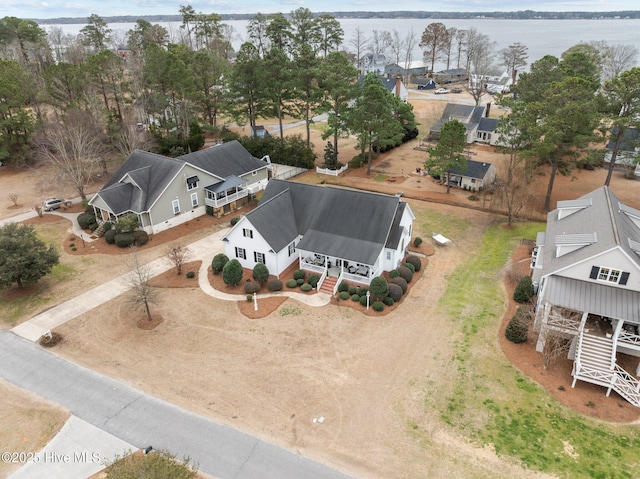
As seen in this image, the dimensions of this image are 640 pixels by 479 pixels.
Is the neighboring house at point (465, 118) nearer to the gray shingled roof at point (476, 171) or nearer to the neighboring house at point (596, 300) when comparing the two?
the gray shingled roof at point (476, 171)

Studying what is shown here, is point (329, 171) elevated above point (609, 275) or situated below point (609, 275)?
below

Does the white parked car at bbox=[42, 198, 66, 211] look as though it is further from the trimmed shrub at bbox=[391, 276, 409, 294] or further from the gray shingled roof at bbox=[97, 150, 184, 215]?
the trimmed shrub at bbox=[391, 276, 409, 294]

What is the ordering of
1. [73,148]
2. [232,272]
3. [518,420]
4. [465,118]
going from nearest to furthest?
[518,420]
[232,272]
[73,148]
[465,118]

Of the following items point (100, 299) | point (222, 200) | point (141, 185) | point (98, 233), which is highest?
point (141, 185)

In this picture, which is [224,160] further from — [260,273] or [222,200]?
[260,273]

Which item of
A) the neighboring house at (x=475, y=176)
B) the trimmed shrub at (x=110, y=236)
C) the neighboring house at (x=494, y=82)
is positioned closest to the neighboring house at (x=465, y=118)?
the neighboring house at (x=475, y=176)

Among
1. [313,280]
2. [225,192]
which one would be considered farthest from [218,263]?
[225,192]
